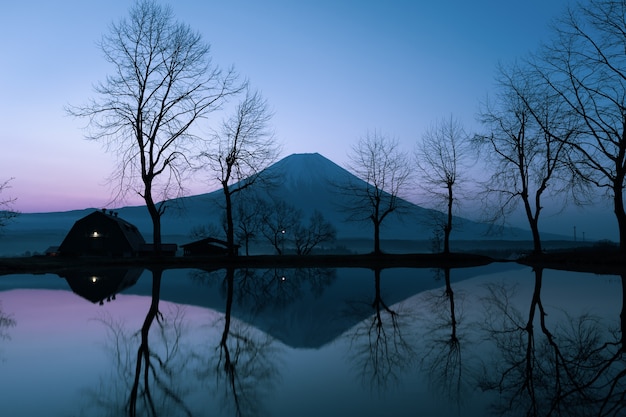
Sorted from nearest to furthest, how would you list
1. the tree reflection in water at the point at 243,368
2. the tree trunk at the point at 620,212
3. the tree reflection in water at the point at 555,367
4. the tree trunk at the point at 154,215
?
the tree reflection in water at the point at 555,367
the tree reflection in water at the point at 243,368
the tree trunk at the point at 620,212
the tree trunk at the point at 154,215

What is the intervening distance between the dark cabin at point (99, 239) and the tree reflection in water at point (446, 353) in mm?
57847

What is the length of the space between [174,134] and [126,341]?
24.2 metres

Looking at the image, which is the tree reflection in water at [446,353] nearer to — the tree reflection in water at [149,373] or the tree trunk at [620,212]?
the tree reflection in water at [149,373]

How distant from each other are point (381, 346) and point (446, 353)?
0.95m

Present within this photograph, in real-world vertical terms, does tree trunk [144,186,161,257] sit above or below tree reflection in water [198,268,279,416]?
above

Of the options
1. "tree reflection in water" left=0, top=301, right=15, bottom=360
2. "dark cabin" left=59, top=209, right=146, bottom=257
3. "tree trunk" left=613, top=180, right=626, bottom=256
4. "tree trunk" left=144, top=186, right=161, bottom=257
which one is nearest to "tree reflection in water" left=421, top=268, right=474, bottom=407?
"tree reflection in water" left=0, top=301, right=15, bottom=360

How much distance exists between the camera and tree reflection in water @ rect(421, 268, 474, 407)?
4887mm

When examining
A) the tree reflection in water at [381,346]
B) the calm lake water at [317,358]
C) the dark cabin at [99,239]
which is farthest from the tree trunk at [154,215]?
the dark cabin at [99,239]

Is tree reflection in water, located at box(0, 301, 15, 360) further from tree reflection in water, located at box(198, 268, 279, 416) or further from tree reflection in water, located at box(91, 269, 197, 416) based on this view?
tree reflection in water, located at box(198, 268, 279, 416)

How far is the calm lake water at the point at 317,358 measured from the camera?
4371 millimetres

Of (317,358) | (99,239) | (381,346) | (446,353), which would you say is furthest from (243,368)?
(99,239)

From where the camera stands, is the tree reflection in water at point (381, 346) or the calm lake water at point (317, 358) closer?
the calm lake water at point (317, 358)

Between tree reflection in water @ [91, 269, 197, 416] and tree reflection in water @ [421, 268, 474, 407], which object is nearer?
tree reflection in water @ [91, 269, 197, 416]

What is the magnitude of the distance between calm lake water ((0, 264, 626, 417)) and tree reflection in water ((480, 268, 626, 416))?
0.8 inches
